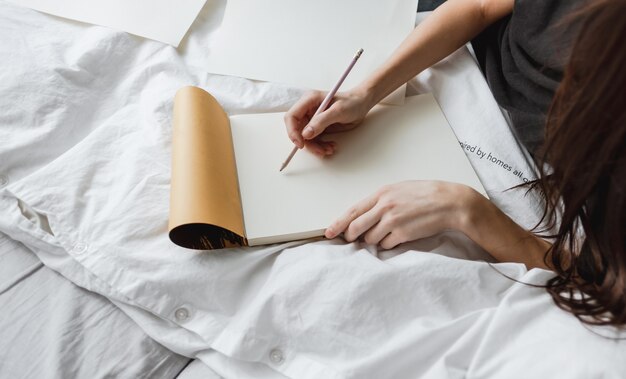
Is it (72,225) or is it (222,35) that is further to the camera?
(222,35)

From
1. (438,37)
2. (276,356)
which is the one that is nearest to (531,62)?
(438,37)

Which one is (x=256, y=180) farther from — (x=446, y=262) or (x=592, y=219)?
(x=592, y=219)

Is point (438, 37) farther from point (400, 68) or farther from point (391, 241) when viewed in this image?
point (391, 241)

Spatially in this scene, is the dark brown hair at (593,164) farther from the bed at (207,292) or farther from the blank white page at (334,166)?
the blank white page at (334,166)

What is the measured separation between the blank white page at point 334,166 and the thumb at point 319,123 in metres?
0.04

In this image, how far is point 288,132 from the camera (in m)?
0.67

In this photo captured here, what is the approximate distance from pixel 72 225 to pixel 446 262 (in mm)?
419

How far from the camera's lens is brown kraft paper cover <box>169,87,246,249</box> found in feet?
1.84

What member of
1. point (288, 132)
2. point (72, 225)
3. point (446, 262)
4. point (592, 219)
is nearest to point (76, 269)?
point (72, 225)

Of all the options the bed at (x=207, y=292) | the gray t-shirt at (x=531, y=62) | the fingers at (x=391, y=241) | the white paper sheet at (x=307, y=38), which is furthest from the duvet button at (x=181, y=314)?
the gray t-shirt at (x=531, y=62)

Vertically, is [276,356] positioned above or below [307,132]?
below

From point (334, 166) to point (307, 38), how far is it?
274 mm

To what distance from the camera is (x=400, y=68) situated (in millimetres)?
744

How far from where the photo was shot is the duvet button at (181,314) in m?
0.57
